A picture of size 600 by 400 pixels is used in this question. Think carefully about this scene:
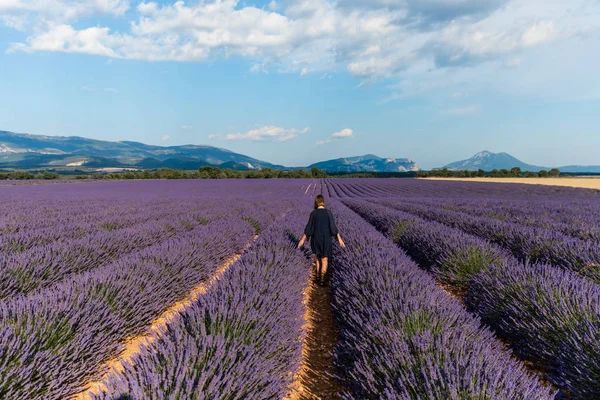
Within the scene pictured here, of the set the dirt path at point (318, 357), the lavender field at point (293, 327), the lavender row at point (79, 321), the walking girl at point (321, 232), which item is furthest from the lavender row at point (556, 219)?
the lavender row at point (79, 321)

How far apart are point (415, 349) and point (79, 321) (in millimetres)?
2549

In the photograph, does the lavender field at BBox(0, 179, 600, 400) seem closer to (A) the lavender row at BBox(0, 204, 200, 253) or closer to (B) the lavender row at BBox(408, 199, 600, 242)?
(A) the lavender row at BBox(0, 204, 200, 253)

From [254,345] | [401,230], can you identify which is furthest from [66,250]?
[401,230]

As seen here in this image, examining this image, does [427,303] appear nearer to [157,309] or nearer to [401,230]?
[157,309]

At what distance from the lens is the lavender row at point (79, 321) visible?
1.80m

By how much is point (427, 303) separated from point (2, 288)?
4297mm

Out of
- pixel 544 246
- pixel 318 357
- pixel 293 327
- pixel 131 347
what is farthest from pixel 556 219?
pixel 131 347

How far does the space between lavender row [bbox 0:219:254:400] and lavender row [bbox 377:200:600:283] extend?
4418 mm

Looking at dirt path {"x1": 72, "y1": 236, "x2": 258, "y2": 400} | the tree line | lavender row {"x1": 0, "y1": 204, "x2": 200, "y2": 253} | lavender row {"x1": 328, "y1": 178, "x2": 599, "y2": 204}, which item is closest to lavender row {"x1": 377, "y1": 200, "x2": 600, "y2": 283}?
dirt path {"x1": 72, "y1": 236, "x2": 258, "y2": 400}

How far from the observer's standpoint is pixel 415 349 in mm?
1690

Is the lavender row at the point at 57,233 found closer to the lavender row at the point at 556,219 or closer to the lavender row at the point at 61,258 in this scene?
the lavender row at the point at 61,258

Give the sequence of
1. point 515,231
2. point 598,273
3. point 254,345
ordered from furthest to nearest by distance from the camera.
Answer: point 515,231 < point 598,273 < point 254,345

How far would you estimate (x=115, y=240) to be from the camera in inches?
203

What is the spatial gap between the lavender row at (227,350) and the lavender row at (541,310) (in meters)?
1.85
